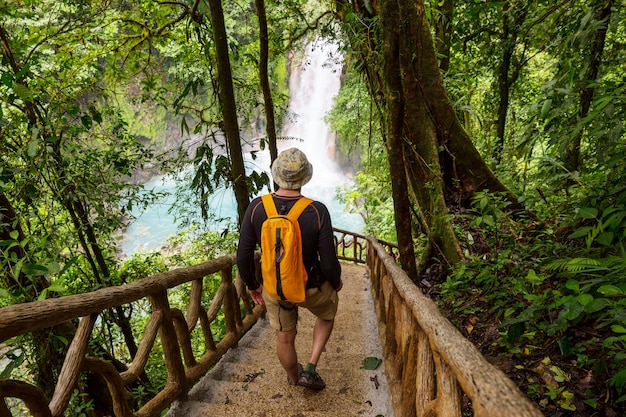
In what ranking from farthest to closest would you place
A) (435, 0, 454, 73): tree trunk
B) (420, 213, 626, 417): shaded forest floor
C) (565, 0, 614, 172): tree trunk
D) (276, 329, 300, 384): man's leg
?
(435, 0, 454, 73): tree trunk, (276, 329, 300, 384): man's leg, (565, 0, 614, 172): tree trunk, (420, 213, 626, 417): shaded forest floor

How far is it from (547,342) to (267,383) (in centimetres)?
194

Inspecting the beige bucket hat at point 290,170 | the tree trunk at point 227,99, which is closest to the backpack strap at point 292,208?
the beige bucket hat at point 290,170

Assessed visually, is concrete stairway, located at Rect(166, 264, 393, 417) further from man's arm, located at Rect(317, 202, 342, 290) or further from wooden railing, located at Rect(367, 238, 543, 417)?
man's arm, located at Rect(317, 202, 342, 290)

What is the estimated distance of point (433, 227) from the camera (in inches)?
162

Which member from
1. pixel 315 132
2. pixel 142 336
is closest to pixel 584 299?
pixel 142 336

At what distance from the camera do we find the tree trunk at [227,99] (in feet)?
11.7

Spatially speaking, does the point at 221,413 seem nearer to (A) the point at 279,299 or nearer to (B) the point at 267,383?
(B) the point at 267,383

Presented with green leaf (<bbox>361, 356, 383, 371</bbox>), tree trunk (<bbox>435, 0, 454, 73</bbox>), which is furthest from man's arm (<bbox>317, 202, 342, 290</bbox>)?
tree trunk (<bbox>435, 0, 454, 73</bbox>)

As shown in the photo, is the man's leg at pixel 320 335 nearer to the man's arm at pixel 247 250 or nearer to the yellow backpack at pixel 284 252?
the yellow backpack at pixel 284 252

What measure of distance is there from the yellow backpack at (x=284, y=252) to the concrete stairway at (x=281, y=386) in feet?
2.70

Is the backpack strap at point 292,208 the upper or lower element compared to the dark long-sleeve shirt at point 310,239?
upper

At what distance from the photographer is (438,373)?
1430 millimetres

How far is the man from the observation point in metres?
2.22

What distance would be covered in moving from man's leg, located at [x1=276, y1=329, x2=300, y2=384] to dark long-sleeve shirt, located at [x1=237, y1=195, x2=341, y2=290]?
1.29 feet
